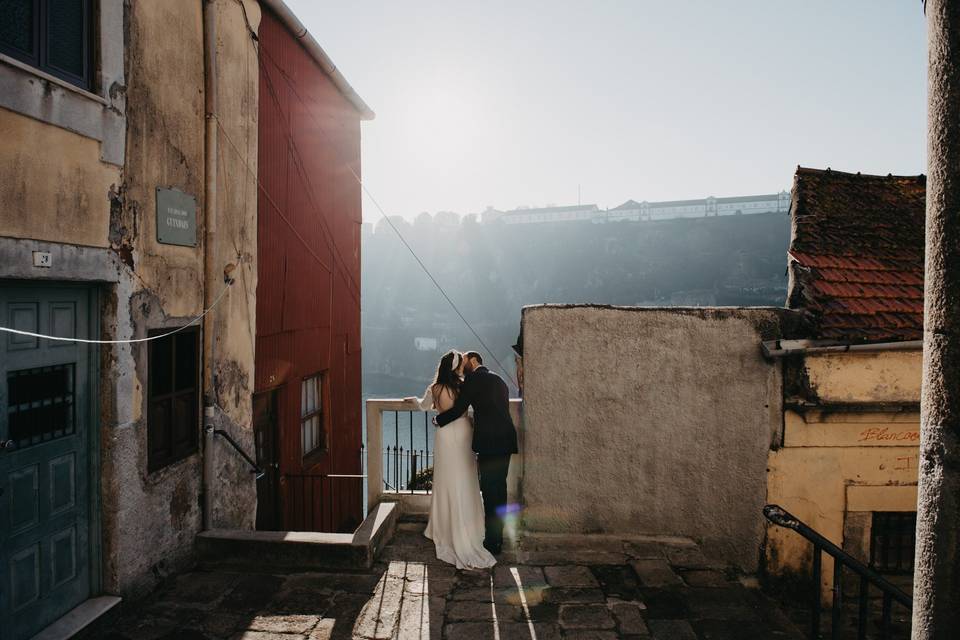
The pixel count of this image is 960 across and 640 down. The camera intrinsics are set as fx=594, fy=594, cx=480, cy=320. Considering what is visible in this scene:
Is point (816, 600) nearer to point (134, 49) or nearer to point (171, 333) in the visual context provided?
point (171, 333)

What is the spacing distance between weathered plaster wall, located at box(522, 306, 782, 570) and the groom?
21.5 inches

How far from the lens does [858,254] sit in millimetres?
6750

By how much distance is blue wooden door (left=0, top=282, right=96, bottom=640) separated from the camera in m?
3.59

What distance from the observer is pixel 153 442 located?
482cm

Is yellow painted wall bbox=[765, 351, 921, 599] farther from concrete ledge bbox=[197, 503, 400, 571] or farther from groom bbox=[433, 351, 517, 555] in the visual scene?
concrete ledge bbox=[197, 503, 400, 571]


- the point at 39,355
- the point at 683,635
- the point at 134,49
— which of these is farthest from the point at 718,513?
the point at 134,49

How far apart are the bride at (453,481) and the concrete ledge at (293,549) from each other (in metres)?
0.58

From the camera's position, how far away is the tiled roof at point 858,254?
5797 mm

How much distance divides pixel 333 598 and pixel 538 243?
104 metres

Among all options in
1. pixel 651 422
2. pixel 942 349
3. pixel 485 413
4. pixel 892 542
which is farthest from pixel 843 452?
pixel 942 349

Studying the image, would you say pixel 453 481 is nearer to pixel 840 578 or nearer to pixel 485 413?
pixel 485 413

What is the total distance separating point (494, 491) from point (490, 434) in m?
0.50

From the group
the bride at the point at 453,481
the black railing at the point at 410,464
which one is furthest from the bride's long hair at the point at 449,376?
the black railing at the point at 410,464

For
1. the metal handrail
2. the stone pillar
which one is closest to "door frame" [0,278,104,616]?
the metal handrail
